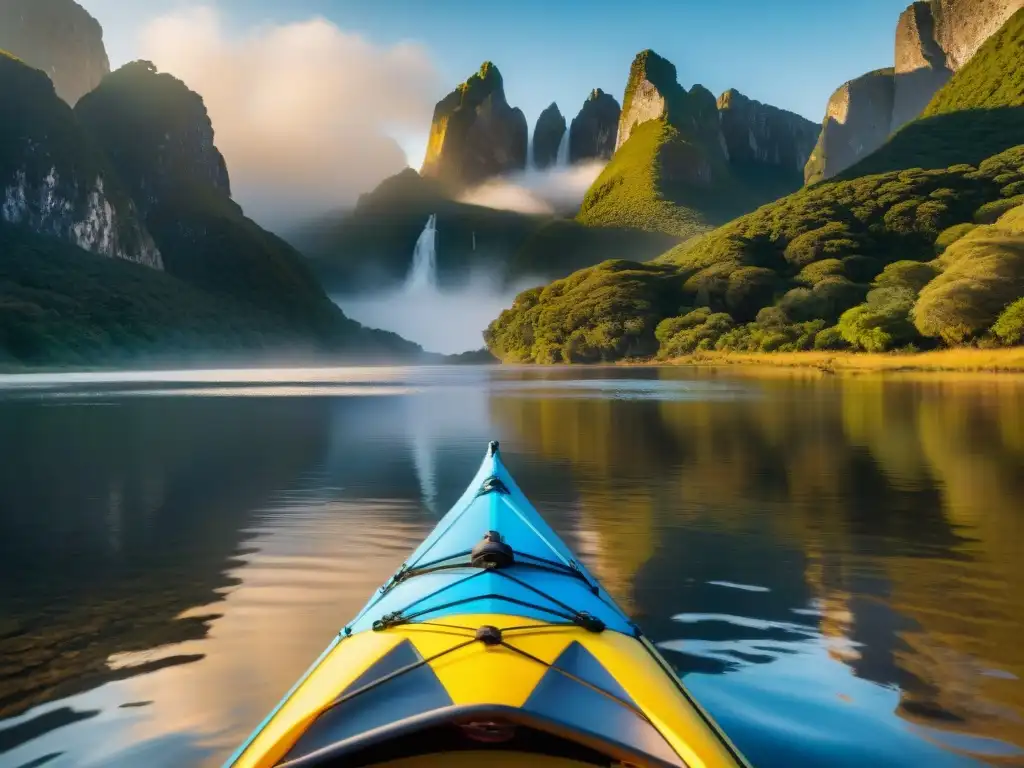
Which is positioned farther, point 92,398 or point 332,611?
point 92,398

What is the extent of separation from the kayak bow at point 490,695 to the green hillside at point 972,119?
134313 millimetres

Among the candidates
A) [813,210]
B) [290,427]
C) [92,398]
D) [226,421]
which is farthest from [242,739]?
[813,210]

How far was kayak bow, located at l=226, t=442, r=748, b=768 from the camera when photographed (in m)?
3.21

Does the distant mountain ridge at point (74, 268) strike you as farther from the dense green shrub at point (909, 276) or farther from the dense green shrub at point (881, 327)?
the dense green shrub at point (909, 276)

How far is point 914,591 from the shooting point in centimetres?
789

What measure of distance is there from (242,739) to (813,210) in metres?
117

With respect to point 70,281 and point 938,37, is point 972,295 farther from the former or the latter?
point 938,37

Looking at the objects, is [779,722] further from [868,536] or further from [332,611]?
[868,536]

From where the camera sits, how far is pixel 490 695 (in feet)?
11.2

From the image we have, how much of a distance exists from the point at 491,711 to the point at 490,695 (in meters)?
0.21

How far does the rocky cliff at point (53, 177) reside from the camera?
6860 inches

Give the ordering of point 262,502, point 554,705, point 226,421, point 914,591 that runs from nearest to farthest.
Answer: point 554,705
point 914,591
point 262,502
point 226,421

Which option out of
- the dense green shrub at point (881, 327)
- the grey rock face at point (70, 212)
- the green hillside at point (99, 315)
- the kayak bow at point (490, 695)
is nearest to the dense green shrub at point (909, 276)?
the dense green shrub at point (881, 327)

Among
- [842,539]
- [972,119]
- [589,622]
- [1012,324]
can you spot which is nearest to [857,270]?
[1012,324]
